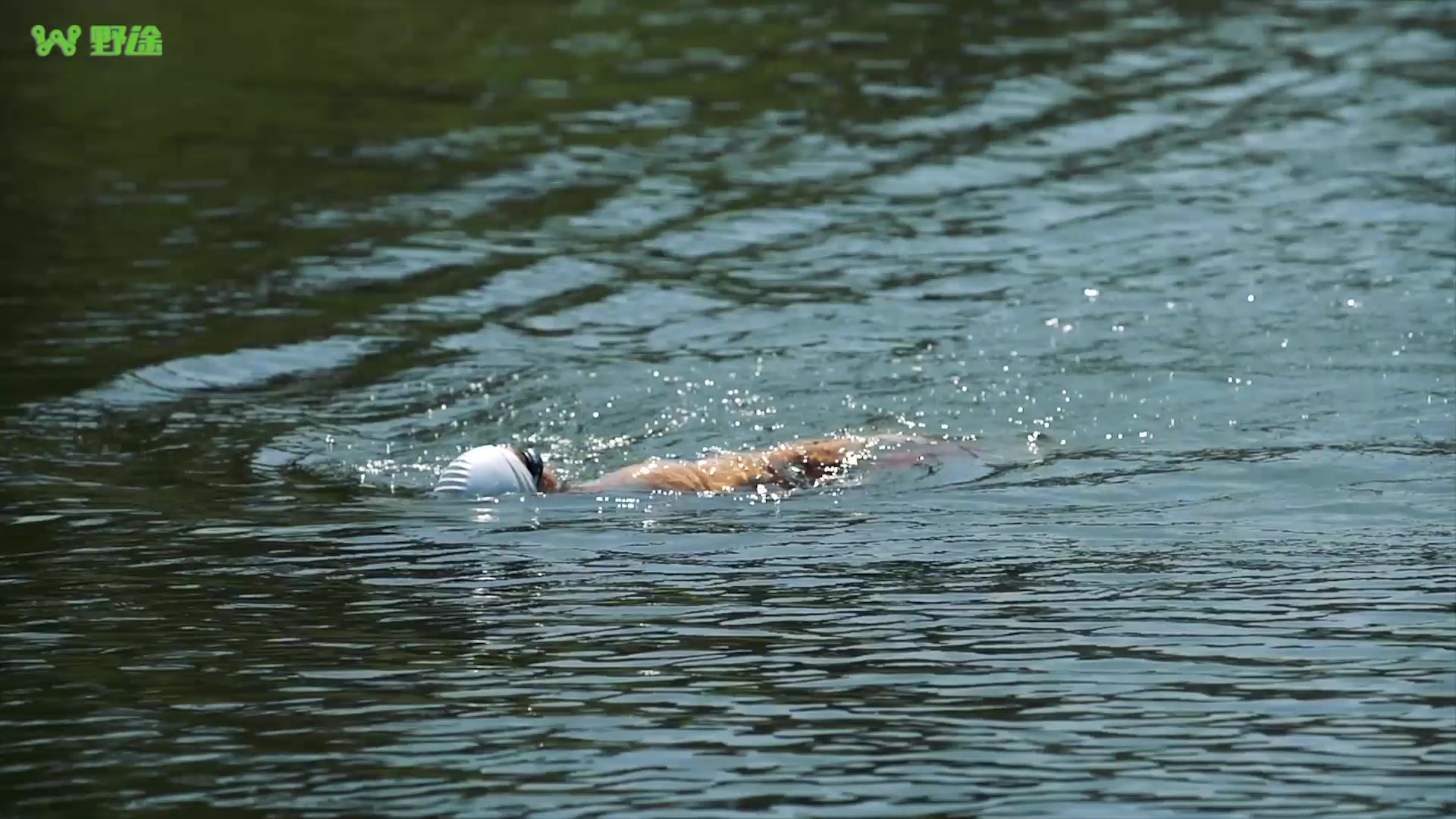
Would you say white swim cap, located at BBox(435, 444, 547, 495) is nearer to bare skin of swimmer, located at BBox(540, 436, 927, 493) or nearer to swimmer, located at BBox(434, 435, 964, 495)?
swimmer, located at BBox(434, 435, 964, 495)

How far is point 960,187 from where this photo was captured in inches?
830

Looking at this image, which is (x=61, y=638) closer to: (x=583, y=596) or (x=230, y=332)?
(x=583, y=596)

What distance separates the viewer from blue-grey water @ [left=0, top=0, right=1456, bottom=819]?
881 centimetres

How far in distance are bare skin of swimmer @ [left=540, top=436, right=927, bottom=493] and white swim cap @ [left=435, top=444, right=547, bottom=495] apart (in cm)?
15

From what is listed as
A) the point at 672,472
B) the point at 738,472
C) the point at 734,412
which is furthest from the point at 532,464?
the point at 734,412

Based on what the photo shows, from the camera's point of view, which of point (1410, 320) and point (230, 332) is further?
point (230, 332)

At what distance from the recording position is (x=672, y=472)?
1298cm

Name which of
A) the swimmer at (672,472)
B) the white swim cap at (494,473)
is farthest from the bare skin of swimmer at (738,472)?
the white swim cap at (494,473)

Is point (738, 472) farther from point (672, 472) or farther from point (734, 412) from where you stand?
point (734, 412)

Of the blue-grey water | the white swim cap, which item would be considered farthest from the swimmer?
the blue-grey water

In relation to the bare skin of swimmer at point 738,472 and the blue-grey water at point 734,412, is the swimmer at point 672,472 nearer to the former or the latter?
the bare skin of swimmer at point 738,472

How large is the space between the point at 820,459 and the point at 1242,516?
2458 mm

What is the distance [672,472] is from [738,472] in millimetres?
379

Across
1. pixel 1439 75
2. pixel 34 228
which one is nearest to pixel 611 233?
pixel 34 228
